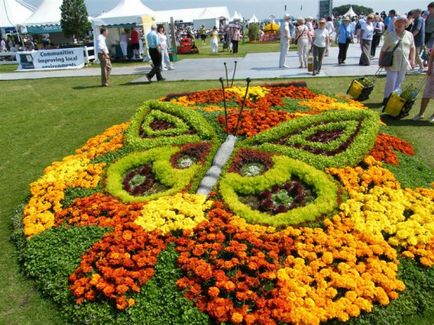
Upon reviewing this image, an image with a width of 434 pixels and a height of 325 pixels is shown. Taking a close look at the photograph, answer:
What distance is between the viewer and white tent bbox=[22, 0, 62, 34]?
28789mm

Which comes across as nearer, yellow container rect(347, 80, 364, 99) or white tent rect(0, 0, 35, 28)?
yellow container rect(347, 80, 364, 99)

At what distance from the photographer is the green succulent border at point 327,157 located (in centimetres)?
612

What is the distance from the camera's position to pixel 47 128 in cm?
1023

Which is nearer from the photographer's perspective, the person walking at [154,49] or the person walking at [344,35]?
the person walking at [154,49]

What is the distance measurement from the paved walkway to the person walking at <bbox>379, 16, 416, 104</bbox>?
513 centimetres

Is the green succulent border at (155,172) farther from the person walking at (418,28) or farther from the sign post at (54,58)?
the sign post at (54,58)

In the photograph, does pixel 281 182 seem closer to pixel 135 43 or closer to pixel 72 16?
pixel 135 43

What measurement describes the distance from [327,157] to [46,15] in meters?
29.8

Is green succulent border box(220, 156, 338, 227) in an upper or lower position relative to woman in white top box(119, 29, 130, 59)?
lower

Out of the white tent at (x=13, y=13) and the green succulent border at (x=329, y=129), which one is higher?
the white tent at (x=13, y=13)

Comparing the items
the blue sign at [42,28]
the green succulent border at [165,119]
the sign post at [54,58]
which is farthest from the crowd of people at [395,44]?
the blue sign at [42,28]

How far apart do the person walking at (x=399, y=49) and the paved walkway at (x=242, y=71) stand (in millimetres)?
5134

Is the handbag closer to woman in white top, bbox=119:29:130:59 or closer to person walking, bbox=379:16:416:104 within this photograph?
person walking, bbox=379:16:416:104

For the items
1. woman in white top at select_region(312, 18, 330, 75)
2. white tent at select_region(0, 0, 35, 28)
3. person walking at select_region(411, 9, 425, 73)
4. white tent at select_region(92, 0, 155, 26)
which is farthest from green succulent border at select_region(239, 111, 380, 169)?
white tent at select_region(0, 0, 35, 28)
